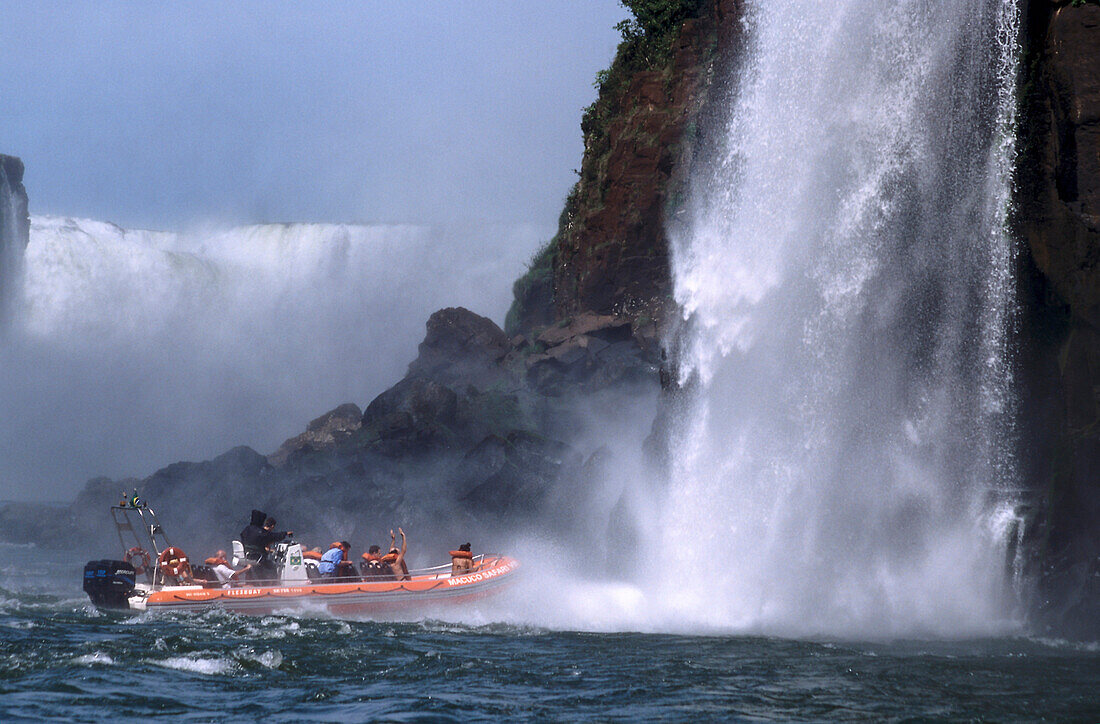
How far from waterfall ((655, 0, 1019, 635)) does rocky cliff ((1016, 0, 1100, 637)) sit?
49 cm

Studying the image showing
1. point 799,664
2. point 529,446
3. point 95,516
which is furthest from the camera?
point 95,516

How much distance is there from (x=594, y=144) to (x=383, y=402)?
565 inches

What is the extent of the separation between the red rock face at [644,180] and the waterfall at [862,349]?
52.5ft

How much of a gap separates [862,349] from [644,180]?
66.6 feet

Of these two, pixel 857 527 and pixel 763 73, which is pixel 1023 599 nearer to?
pixel 857 527

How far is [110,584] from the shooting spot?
2409 cm

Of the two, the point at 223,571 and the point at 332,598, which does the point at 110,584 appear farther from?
the point at 332,598

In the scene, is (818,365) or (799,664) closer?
(799,664)

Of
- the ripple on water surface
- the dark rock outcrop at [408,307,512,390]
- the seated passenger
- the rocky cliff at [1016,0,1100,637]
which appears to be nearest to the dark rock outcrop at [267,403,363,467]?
the dark rock outcrop at [408,307,512,390]

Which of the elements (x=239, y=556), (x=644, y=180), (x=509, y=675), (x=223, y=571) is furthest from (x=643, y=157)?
(x=509, y=675)

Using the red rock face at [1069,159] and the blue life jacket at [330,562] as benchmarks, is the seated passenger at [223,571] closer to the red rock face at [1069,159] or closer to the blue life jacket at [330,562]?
the blue life jacket at [330,562]

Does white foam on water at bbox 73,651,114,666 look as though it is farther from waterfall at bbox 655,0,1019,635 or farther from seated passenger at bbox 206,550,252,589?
waterfall at bbox 655,0,1019,635

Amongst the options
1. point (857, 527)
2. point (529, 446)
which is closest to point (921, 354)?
point (857, 527)

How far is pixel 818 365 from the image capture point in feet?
76.9
